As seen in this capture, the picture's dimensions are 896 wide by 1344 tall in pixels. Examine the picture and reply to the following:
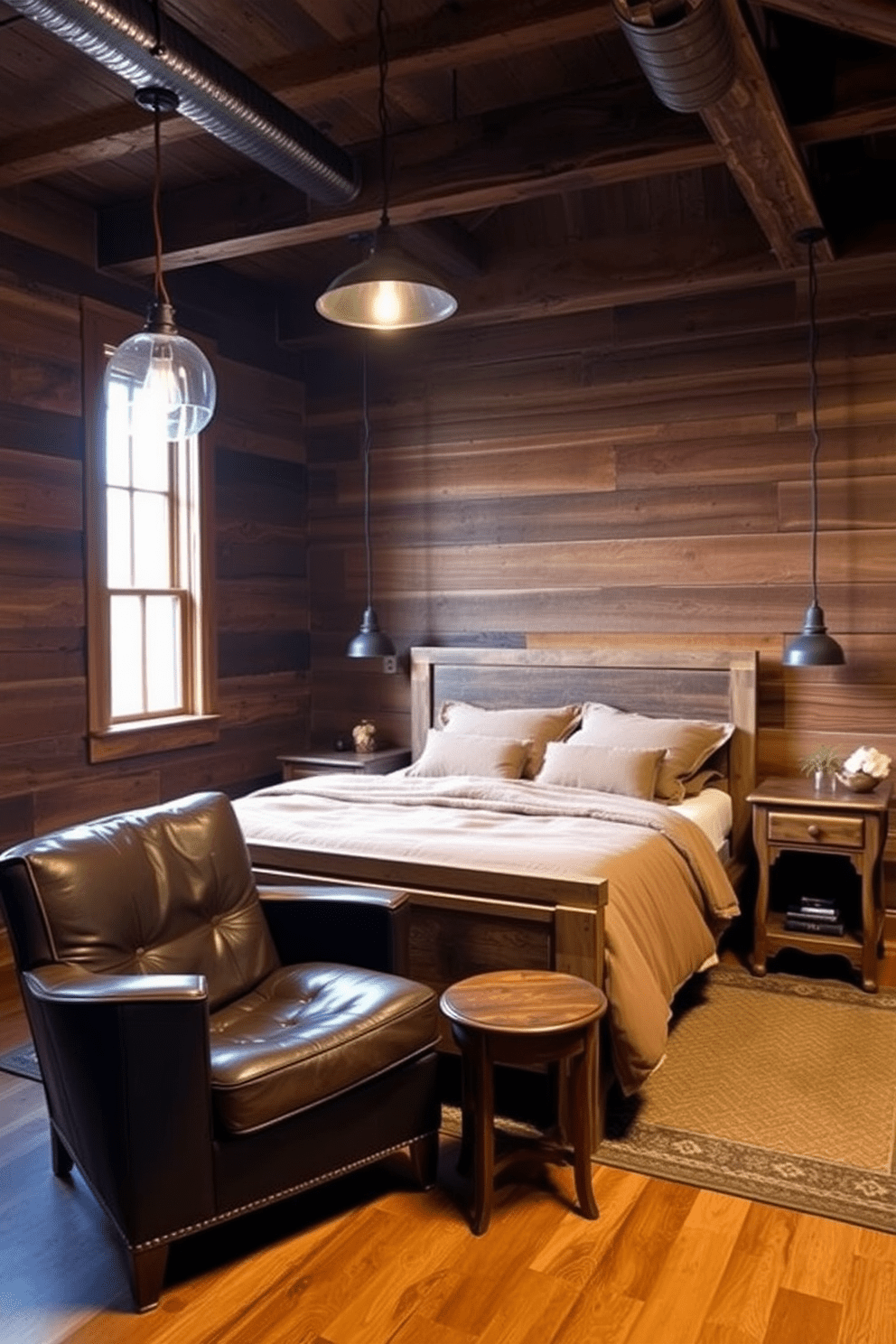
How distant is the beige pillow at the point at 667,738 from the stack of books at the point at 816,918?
2.07 feet

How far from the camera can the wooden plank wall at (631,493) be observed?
4.51m

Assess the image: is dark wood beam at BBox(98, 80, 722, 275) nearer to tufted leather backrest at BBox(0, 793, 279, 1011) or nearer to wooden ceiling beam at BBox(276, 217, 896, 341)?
wooden ceiling beam at BBox(276, 217, 896, 341)

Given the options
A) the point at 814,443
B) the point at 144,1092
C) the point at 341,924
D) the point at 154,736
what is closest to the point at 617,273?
the point at 814,443

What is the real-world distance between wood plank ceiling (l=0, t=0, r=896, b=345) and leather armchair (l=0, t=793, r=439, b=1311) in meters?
2.24

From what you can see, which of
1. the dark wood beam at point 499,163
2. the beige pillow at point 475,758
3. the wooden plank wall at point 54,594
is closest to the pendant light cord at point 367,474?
the wooden plank wall at point 54,594

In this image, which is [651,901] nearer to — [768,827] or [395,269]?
[768,827]

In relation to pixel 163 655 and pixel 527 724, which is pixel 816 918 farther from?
pixel 163 655

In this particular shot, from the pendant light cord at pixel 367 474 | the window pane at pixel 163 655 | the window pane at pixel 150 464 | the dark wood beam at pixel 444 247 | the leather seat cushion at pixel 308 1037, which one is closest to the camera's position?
the leather seat cushion at pixel 308 1037

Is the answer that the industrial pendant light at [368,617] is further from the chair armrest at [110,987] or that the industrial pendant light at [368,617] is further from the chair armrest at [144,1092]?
the chair armrest at [144,1092]

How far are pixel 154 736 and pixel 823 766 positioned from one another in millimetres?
2884

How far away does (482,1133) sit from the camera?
244cm

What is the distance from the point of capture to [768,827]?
13.3ft

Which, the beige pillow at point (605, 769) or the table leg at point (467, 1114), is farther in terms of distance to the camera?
the beige pillow at point (605, 769)

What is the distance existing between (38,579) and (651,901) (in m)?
2.64
